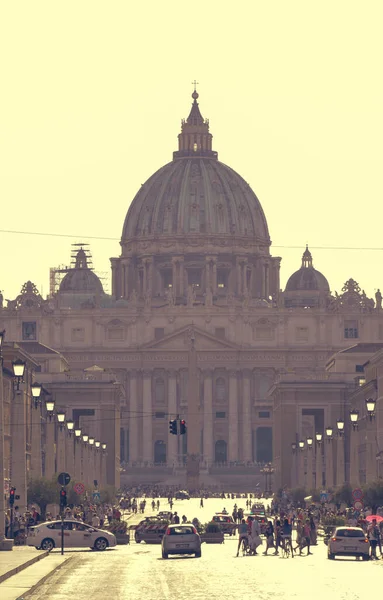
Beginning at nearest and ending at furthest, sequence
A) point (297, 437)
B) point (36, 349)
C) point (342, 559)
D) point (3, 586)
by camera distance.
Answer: point (3, 586) → point (342, 559) → point (297, 437) → point (36, 349)

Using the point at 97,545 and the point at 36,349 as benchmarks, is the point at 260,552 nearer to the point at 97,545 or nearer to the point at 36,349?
the point at 97,545

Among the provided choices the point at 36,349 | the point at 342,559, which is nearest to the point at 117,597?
the point at 342,559

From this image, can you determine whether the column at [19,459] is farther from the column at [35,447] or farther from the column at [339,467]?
the column at [339,467]

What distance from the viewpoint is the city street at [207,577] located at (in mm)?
46125

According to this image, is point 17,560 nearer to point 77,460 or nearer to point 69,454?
point 69,454

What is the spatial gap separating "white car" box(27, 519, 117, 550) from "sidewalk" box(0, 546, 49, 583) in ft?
4.39

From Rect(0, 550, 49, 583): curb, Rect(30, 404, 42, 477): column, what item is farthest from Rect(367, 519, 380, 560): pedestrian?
Rect(30, 404, 42, 477): column

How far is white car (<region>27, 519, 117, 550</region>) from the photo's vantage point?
72500 millimetres

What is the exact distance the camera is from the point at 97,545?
244 feet

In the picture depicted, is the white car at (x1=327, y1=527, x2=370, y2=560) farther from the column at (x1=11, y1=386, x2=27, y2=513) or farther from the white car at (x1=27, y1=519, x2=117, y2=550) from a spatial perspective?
the column at (x1=11, y1=386, x2=27, y2=513)

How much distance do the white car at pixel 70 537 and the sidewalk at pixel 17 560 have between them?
1.34 metres

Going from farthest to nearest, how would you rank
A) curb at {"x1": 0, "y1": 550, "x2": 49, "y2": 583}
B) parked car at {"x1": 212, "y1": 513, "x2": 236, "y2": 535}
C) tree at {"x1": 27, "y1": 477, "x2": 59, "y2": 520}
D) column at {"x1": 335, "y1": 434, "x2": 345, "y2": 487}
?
column at {"x1": 335, "y1": 434, "x2": 345, "y2": 487} → tree at {"x1": 27, "y1": 477, "x2": 59, "y2": 520} → parked car at {"x1": 212, "y1": 513, "x2": 236, "y2": 535} → curb at {"x1": 0, "y1": 550, "x2": 49, "y2": 583}

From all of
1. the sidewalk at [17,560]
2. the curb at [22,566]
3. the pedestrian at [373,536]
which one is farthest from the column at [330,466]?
the curb at [22,566]

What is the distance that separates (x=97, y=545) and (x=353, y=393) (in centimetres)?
9485
